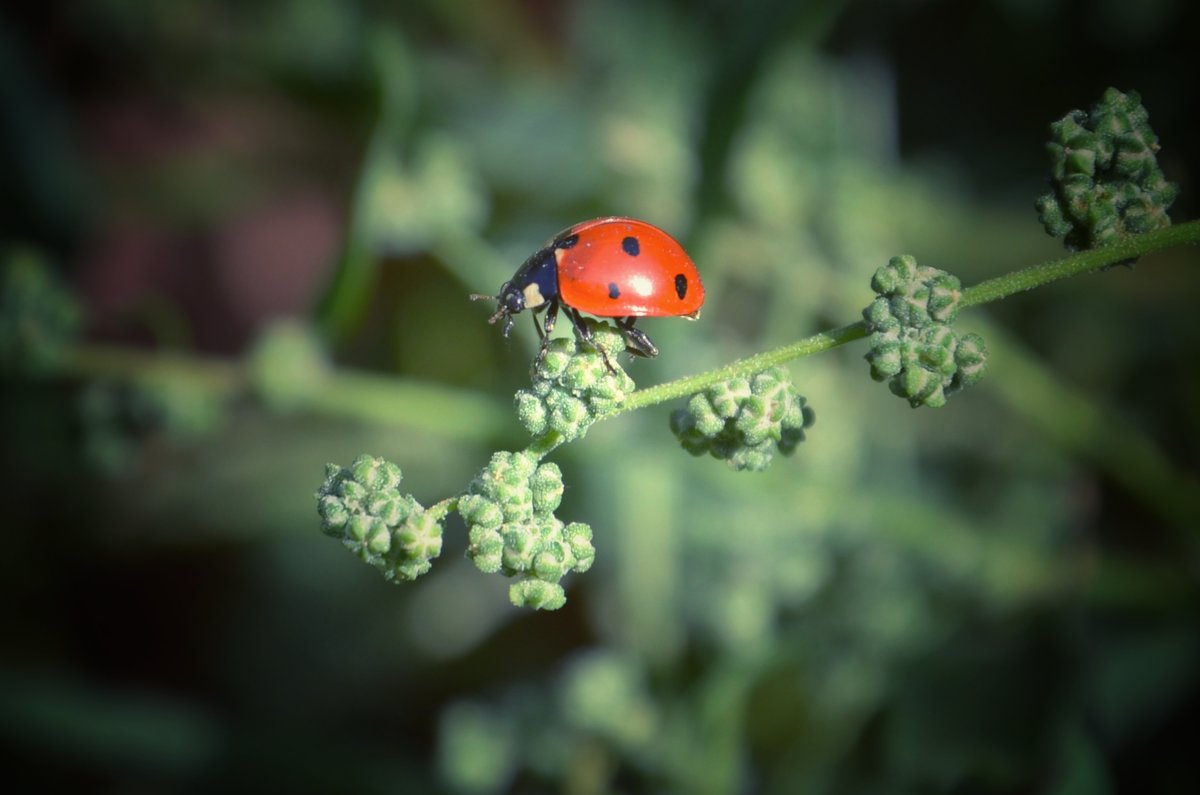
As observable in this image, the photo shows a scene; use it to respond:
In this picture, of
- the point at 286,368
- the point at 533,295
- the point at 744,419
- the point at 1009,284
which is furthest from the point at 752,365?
the point at 286,368

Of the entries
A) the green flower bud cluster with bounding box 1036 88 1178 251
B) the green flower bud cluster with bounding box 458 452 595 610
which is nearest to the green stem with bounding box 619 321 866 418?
the green flower bud cluster with bounding box 458 452 595 610

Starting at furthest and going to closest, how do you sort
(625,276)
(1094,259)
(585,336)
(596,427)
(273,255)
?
(273,255) < (596,427) < (625,276) < (585,336) < (1094,259)

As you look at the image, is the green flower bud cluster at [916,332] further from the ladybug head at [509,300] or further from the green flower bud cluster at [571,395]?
the ladybug head at [509,300]

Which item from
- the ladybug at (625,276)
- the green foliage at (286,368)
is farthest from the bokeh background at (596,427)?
the ladybug at (625,276)

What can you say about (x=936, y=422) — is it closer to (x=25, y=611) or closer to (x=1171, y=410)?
(x=1171, y=410)

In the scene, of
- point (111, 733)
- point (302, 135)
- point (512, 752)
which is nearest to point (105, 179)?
point (302, 135)

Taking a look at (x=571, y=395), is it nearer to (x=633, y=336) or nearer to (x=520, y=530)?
(x=520, y=530)

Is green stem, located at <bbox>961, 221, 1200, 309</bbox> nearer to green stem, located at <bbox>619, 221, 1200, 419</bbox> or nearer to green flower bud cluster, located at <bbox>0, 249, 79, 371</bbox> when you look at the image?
green stem, located at <bbox>619, 221, 1200, 419</bbox>
